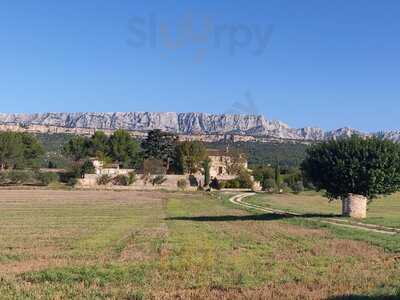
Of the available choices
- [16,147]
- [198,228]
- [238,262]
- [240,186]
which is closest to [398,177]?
[198,228]

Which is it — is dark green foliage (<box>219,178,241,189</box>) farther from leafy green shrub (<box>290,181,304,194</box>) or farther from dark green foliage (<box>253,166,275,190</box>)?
leafy green shrub (<box>290,181,304,194</box>)

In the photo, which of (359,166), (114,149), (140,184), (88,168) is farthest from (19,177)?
(359,166)

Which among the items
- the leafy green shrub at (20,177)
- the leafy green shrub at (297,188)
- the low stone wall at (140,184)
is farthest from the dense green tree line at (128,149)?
the leafy green shrub at (297,188)

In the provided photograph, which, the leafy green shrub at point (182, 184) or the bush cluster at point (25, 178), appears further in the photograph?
the leafy green shrub at point (182, 184)

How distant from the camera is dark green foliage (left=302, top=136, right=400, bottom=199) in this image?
3856 centimetres

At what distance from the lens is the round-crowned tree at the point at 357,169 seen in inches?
1519

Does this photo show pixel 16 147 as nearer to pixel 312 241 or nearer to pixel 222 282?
pixel 312 241

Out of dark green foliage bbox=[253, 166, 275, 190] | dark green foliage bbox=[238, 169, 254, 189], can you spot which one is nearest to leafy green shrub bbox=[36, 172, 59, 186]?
dark green foliage bbox=[238, 169, 254, 189]

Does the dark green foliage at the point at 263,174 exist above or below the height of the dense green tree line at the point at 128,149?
below

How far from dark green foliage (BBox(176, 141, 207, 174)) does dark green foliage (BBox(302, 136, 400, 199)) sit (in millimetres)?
89997

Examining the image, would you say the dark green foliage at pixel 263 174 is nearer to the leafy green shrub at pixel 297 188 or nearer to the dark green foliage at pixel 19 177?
the leafy green shrub at pixel 297 188

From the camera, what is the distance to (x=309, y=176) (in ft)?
136

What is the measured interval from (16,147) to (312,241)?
116026 mm

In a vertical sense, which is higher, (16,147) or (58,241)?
(16,147)
